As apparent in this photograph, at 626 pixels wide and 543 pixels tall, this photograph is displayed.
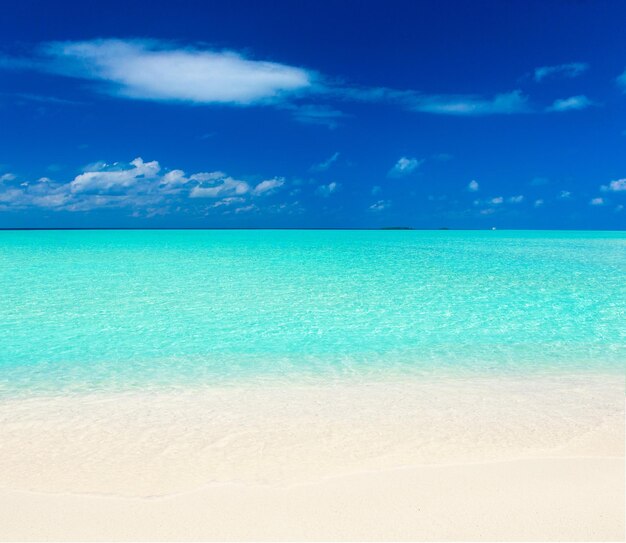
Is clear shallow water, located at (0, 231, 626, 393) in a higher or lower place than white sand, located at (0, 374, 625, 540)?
higher

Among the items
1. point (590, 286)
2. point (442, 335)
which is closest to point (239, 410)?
point (442, 335)

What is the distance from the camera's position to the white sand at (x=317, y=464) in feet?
9.02

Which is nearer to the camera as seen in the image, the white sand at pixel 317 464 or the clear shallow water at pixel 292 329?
the white sand at pixel 317 464

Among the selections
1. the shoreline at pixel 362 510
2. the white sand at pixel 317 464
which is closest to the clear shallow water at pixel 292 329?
the white sand at pixel 317 464

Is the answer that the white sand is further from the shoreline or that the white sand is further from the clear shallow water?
the clear shallow water

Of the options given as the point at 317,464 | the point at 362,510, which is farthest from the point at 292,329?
the point at 362,510

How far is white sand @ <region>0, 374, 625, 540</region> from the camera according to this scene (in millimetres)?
2748

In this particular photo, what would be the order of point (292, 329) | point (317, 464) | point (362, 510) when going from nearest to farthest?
point (362, 510)
point (317, 464)
point (292, 329)

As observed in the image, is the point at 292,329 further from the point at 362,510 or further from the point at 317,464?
the point at 362,510

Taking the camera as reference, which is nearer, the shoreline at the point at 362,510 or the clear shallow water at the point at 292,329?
the shoreline at the point at 362,510

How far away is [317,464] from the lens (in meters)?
3.54

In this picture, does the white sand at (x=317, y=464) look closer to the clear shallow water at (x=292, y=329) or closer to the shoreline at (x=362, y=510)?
the shoreline at (x=362, y=510)

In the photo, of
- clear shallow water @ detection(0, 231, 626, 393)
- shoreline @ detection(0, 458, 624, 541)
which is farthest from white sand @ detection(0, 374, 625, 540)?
clear shallow water @ detection(0, 231, 626, 393)

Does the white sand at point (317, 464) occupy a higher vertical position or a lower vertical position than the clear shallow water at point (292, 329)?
lower
